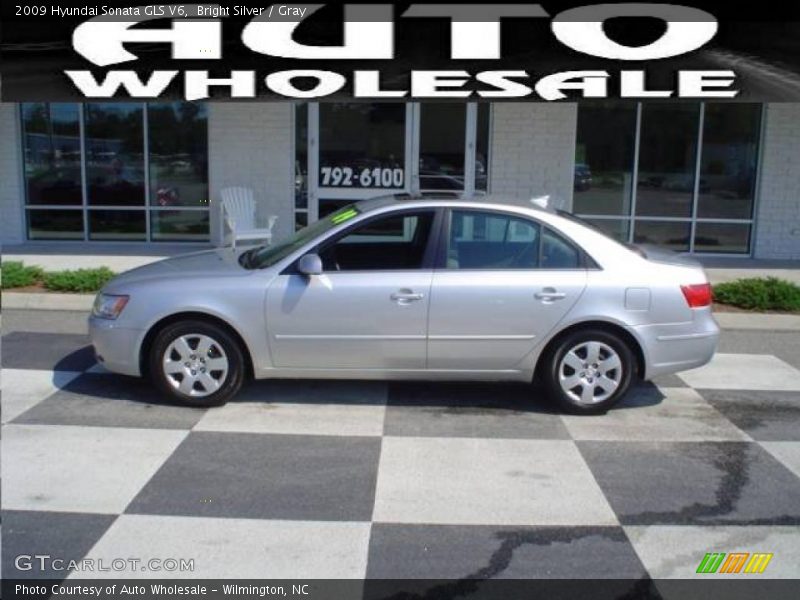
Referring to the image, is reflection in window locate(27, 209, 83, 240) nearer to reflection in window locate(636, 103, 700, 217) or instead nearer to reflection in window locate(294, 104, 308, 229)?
reflection in window locate(294, 104, 308, 229)

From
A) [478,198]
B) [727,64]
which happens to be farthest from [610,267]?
[727,64]

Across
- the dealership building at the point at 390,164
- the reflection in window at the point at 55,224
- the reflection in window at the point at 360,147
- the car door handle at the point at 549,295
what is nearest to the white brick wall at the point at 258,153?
the dealership building at the point at 390,164

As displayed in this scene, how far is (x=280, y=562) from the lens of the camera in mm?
3980

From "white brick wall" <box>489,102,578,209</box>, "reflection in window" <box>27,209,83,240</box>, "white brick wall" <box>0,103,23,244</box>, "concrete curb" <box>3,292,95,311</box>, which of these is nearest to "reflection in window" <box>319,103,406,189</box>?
"white brick wall" <box>489,102,578,209</box>

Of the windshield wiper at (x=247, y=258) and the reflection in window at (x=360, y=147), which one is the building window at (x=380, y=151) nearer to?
the reflection in window at (x=360, y=147)

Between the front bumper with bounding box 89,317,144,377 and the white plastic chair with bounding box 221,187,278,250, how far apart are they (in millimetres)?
5705

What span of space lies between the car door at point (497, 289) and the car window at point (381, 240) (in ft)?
0.66

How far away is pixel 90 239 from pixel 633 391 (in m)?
10.2

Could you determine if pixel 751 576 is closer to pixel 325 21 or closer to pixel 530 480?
pixel 530 480

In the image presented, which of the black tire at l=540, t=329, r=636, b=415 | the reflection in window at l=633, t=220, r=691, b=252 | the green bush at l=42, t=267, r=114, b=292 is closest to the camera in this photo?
the black tire at l=540, t=329, r=636, b=415

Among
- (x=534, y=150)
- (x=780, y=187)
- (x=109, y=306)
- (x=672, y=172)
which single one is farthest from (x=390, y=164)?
(x=109, y=306)

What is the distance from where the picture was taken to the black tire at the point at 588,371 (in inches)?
239

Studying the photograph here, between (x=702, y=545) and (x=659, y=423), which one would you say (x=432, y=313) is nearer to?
(x=659, y=423)

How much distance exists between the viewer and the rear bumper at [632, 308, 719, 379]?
6078 millimetres
